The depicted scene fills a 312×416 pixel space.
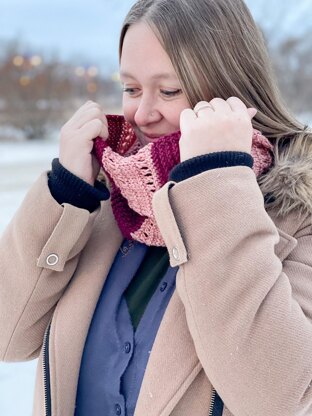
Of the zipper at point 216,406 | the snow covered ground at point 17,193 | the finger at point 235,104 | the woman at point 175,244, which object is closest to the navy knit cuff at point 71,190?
the woman at point 175,244

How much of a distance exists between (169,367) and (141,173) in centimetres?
41

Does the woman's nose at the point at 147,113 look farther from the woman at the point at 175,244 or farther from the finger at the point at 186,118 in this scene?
the finger at the point at 186,118

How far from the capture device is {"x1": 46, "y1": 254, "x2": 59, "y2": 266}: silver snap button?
1.38 meters

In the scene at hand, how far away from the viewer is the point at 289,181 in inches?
51.1

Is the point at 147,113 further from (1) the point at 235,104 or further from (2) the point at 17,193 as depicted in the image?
(2) the point at 17,193

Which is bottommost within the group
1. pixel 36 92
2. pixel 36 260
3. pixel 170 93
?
pixel 36 92

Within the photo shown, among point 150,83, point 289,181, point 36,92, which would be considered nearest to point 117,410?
point 289,181

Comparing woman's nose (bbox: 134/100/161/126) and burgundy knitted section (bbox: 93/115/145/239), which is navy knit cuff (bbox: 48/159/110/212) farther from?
woman's nose (bbox: 134/100/161/126)

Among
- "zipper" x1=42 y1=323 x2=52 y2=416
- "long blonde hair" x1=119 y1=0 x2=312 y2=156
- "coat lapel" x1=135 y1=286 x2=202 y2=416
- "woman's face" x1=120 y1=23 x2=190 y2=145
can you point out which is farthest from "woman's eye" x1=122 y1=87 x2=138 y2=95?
"zipper" x1=42 y1=323 x2=52 y2=416

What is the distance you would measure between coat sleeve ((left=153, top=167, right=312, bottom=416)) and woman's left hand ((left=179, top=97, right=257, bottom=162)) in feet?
0.20

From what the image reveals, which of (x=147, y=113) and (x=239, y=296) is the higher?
(x=147, y=113)

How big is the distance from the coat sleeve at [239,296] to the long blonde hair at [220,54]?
0.29 m

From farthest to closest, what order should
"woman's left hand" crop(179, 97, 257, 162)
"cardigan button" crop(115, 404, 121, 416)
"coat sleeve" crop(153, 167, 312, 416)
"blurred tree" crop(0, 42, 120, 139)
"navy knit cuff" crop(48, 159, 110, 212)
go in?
"blurred tree" crop(0, 42, 120, 139), "navy knit cuff" crop(48, 159, 110, 212), "cardigan button" crop(115, 404, 121, 416), "woman's left hand" crop(179, 97, 257, 162), "coat sleeve" crop(153, 167, 312, 416)

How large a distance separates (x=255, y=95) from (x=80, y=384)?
0.78m
